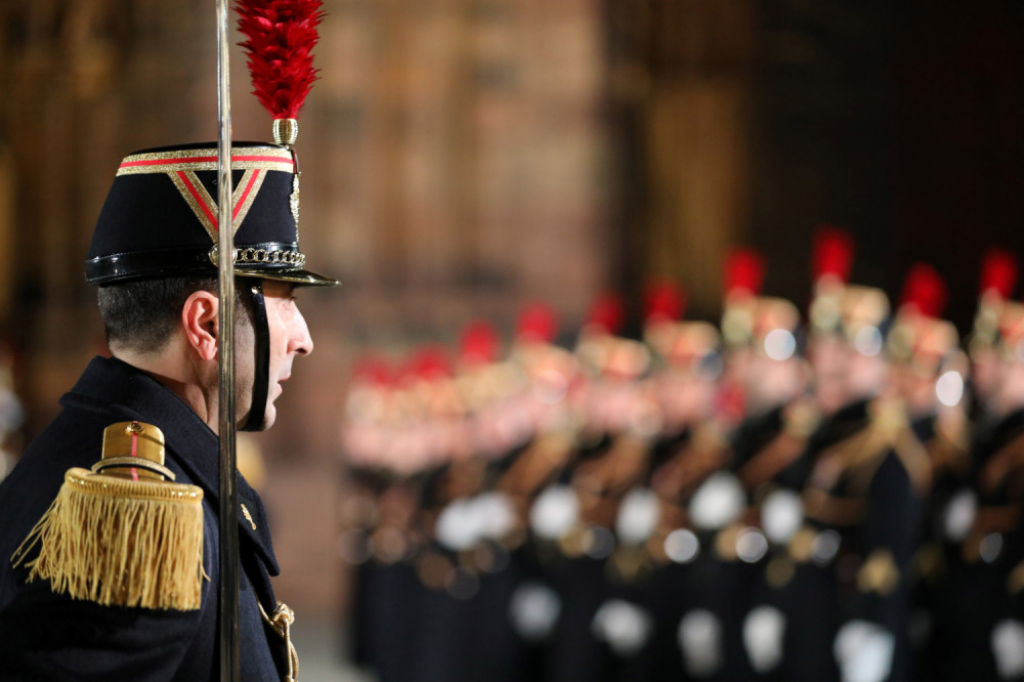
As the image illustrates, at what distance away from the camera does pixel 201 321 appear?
171 centimetres

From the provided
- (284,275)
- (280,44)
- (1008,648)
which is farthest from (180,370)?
(1008,648)

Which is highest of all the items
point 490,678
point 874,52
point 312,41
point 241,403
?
point 874,52

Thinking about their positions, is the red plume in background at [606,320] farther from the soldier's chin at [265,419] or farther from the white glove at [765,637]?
the soldier's chin at [265,419]

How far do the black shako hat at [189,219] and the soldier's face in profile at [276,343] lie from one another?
0.12 feet

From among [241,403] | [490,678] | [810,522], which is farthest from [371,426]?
[241,403]

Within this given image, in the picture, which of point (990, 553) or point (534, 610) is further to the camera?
point (534, 610)

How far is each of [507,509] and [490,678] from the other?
3.01 feet

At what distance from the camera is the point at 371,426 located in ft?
34.7

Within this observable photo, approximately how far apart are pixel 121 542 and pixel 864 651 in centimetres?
418

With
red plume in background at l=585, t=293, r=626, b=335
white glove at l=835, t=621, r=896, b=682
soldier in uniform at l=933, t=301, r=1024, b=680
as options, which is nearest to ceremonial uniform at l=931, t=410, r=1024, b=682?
soldier in uniform at l=933, t=301, r=1024, b=680

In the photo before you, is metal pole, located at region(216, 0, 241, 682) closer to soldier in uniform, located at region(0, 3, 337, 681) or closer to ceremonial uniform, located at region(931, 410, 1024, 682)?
soldier in uniform, located at region(0, 3, 337, 681)

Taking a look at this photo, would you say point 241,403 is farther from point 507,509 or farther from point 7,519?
point 507,509

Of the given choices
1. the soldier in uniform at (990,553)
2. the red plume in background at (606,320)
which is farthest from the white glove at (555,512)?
the soldier in uniform at (990,553)

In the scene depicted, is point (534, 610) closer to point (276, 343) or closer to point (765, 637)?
A: point (765, 637)
